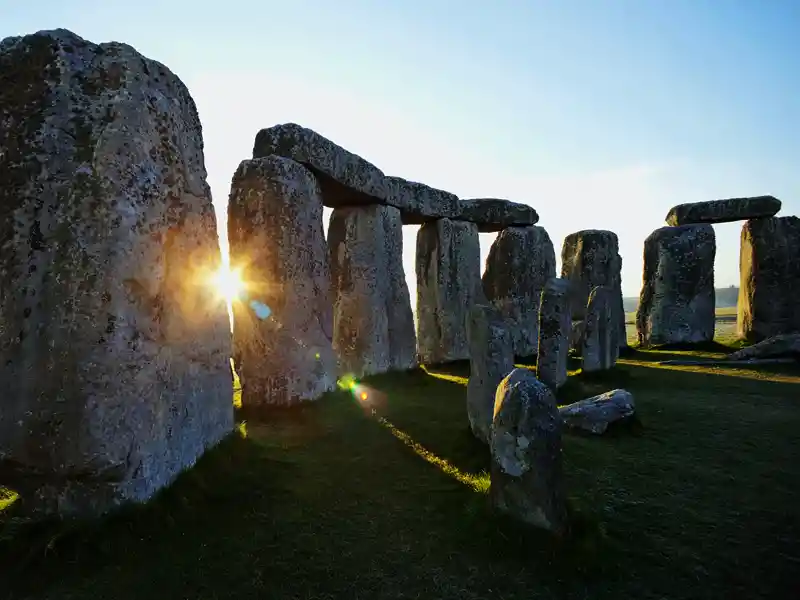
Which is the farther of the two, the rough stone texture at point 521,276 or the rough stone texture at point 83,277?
the rough stone texture at point 521,276

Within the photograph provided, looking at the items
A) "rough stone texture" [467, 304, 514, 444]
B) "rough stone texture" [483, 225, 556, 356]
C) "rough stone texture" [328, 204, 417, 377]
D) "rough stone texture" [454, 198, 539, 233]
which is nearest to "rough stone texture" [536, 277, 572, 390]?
"rough stone texture" [467, 304, 514, 444]

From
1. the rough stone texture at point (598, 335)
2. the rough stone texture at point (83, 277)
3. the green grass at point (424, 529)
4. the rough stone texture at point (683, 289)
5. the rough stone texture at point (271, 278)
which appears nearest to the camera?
Result: the green grass at point (424, 529)

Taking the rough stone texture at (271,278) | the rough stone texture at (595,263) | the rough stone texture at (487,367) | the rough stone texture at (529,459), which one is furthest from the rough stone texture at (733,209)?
the rough stone texture at (529,459)

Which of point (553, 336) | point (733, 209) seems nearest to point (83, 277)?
point (553, 336)

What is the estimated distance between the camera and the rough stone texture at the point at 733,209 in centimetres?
1365

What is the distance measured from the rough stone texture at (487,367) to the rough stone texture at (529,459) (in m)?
1.45

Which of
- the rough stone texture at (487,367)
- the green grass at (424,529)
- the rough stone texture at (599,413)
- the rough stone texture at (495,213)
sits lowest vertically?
the green grass at (424,529)

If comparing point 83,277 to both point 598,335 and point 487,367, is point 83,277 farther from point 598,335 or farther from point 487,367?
point 598,335

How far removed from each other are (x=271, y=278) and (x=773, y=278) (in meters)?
12.9

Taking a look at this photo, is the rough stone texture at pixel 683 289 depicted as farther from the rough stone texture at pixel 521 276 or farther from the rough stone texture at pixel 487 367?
the rough stone texture at pixel 487 367

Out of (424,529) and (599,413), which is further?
(599,413)

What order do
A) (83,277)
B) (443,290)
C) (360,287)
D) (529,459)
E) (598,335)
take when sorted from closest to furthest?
(83,277) → (529,459) → (598,335) → (360,287) → (443,290)

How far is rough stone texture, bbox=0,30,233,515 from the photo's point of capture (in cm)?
307

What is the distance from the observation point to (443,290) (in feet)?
38.7
